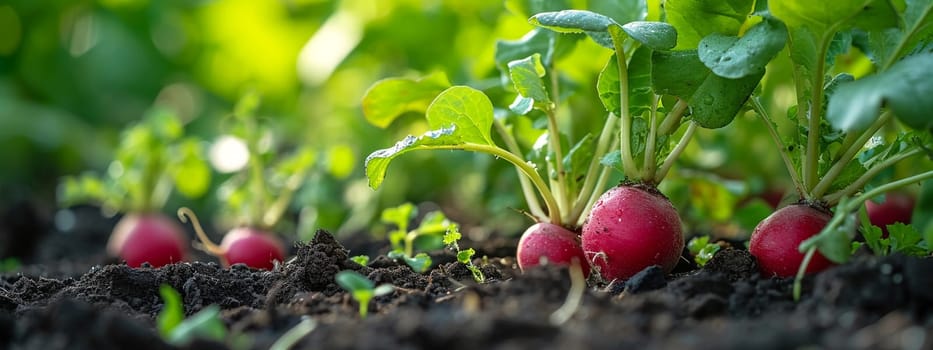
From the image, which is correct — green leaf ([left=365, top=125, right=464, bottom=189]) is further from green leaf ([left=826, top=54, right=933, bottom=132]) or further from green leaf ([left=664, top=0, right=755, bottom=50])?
green leaf ([left=826, top=54, right=933, bottom=132])

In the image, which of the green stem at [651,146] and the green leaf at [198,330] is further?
the green stem at [651,146]

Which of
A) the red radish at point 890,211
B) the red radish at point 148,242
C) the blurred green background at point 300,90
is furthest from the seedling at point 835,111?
the red radish at point 148,242

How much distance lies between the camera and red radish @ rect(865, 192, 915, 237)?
9.04 ft

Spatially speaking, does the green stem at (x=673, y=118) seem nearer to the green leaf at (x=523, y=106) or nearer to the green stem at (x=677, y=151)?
the green stem at (x=677, y=151)

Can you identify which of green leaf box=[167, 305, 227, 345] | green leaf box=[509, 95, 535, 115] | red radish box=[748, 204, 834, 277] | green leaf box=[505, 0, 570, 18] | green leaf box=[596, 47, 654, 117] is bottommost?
red radish box=[748, 204, 834, 277]

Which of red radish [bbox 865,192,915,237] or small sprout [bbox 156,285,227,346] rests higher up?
small sprout [bbox 156,285,227,346]

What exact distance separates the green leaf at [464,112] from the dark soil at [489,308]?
33cm

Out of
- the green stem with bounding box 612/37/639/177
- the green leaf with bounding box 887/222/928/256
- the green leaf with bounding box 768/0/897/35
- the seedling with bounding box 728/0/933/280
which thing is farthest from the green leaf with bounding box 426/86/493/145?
the green leaf with bounding box 887/222/928/256

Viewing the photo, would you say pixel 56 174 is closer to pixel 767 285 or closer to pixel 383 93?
pixel 383 93

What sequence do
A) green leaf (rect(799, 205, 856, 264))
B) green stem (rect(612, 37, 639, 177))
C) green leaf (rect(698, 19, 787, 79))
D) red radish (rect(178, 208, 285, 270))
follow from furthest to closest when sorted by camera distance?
red radish (rect(178, 208, 285, 270)) < green stem (rect(612, 37, 639, 177)) < green leaf (rect(698, 19, 787, 79)) < green leaf (rect(799, 205, 856, 264))

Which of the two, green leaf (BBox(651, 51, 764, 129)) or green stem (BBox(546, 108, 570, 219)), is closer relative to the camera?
green leaf (BBox(651, 51, 764, 129))

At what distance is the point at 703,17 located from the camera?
6.51ft

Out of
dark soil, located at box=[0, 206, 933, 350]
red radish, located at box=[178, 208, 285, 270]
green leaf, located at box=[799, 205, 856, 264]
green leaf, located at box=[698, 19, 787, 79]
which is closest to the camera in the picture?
dark soil, located at box=[0, 206, 933, 350]

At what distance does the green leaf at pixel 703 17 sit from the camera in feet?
6.35
